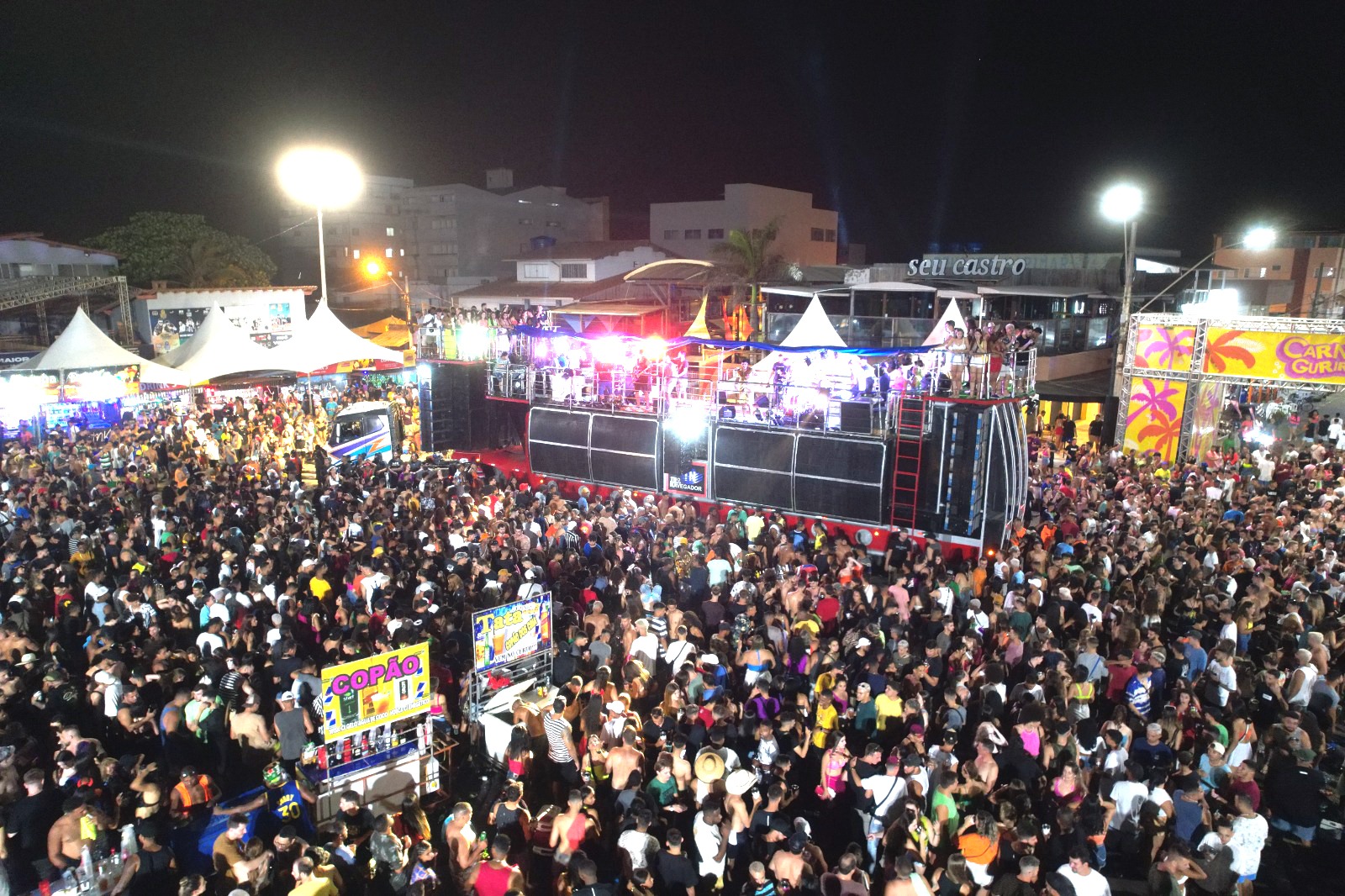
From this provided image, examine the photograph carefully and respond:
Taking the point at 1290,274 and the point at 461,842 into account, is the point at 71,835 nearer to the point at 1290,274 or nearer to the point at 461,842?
the point at 461,842

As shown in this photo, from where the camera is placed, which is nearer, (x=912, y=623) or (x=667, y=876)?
(x=667, y=876)

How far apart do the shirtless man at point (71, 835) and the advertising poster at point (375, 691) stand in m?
1.69

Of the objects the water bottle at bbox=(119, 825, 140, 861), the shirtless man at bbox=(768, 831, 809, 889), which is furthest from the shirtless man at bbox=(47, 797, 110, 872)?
the shirtless man at bbox=(768, 831, 809, 889)

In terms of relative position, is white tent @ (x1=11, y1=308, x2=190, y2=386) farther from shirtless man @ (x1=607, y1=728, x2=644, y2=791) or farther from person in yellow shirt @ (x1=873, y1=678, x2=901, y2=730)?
person in yellow shirt @ (x1=873, y1=678, x2=901, y2=730)

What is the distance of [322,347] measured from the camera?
24.0 m

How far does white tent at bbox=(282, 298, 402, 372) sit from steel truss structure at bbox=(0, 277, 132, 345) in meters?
19.6

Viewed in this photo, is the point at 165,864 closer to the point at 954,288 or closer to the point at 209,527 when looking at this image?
the point at 209,527

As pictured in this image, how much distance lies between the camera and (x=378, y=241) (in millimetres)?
68938

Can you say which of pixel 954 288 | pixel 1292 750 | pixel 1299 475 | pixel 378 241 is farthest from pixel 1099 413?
pixel 378 241

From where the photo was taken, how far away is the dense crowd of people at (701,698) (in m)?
6.05

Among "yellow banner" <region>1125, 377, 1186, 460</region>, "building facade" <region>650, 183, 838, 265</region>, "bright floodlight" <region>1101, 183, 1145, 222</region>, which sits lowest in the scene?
"yellow banner" <region>1125, 377, 1186, 460</region>

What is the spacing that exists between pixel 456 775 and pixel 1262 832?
7.04 meters

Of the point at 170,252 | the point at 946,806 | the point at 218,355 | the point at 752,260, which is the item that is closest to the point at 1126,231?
the point at 752,260

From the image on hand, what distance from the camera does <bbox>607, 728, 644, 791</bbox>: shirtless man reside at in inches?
275
